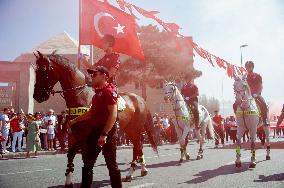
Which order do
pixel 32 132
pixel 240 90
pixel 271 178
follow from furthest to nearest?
pixel 32 132 → pixel 240 90 → pixel 271 178

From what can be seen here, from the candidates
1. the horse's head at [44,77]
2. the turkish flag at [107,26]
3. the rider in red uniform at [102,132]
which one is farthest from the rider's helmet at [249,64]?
the rider in red uniform at [102,132]

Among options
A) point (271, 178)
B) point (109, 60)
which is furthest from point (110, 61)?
point (271, 178)

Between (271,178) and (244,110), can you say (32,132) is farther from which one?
(271,178)

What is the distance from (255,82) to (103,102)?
800 centimetres

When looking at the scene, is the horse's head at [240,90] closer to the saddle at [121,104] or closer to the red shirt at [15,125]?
the saddle at [121,104]

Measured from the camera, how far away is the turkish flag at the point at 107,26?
38.0 feet

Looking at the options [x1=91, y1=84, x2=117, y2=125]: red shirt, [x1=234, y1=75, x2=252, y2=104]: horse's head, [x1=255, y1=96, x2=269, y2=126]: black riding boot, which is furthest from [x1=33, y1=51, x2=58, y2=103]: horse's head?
[x1=255, y1=96, x2=269, y2=126]: black riding boot

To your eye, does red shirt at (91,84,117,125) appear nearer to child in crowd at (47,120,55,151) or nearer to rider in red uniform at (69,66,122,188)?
rider in red uniform at (69,66,122,188)

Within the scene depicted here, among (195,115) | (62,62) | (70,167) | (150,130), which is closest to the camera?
(70,167)

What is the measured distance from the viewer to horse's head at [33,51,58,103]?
286 inches

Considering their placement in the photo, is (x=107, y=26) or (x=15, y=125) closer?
(x=107, y=26)

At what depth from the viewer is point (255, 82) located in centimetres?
1183

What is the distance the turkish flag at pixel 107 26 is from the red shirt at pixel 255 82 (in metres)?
3.82

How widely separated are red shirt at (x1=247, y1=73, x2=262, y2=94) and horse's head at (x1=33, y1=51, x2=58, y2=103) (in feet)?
23.5
